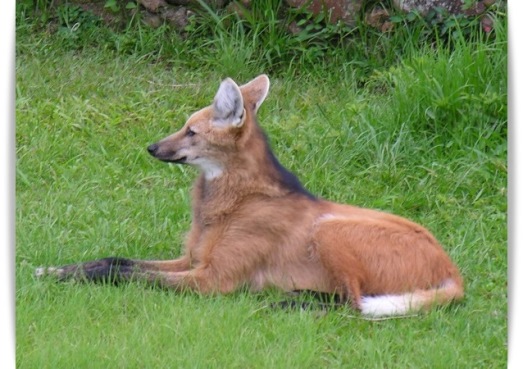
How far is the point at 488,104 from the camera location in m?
5.23

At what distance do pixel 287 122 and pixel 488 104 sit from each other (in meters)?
1.09

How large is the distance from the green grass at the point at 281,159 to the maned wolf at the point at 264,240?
99 millimetres

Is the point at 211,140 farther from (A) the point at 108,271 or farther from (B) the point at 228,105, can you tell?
(A) the point at 108,271

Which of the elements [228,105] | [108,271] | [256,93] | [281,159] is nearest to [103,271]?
[108,271]

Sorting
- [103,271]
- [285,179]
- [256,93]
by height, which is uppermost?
[256,93]

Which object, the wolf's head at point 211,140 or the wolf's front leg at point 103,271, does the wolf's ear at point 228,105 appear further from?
the wolf's front leg at point 103,271

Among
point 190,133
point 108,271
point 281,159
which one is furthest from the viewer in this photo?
point 281,159

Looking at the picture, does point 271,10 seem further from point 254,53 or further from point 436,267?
point 436,267

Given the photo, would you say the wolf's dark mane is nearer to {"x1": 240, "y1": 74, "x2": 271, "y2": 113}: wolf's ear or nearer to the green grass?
{"x1": 240, "y1": 74, "x2": 271, "y2": 113}: wolf's ear

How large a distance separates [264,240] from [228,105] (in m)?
0.57

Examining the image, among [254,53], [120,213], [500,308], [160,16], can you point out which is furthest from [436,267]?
[160,16]

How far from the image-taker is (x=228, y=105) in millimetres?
4402

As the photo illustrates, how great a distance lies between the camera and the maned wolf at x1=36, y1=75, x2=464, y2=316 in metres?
4.35

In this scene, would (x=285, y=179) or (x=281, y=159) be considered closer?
(x=285, y=179)
